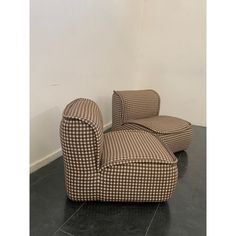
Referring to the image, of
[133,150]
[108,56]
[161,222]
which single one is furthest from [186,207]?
[108,56]

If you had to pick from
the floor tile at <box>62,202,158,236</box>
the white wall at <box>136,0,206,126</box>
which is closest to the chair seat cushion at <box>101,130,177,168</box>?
the floor tile at <box>62,202,158,236</box>

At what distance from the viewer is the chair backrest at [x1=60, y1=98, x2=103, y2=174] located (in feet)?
Result: 5.10

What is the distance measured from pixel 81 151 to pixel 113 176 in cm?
27

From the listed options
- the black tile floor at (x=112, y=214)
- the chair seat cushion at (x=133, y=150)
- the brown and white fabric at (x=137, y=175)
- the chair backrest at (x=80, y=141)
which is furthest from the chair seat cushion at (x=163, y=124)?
the chair backrest at (x=80, y=141)

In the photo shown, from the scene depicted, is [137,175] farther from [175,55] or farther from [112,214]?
[175,55]

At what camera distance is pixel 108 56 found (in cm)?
307

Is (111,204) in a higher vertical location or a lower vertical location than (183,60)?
Result: lower

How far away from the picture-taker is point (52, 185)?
75.8 inches

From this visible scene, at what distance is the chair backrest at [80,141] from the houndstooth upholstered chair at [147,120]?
1.00 m

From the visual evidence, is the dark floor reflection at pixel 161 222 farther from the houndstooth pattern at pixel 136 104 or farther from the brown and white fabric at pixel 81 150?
the houndstooth pattern at pixel 136 104
